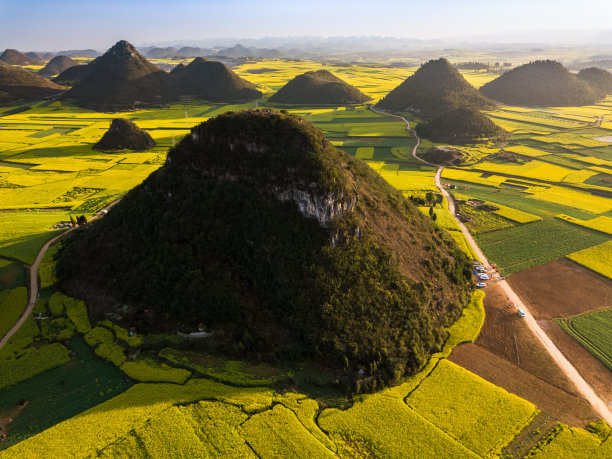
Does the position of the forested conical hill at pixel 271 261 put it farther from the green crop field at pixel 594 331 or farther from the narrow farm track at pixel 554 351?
the green crop field at pixel 594 331

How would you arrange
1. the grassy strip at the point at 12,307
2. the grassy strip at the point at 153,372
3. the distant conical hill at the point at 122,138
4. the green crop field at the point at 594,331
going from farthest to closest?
1. the distant conical hill at the point at 122,138
2. the grassy strip at the point at 12,307
3. the green crop field at the point at 594,331
4. the grassy strip at the point at 153,372

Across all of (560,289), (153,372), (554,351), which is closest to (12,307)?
(153,372)

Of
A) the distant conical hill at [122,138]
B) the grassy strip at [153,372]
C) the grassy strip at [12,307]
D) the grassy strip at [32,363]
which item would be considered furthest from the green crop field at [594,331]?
the distant conical hill at [122,138]

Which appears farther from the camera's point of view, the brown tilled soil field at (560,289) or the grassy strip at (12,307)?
the brown tilled soil field at (560,289)

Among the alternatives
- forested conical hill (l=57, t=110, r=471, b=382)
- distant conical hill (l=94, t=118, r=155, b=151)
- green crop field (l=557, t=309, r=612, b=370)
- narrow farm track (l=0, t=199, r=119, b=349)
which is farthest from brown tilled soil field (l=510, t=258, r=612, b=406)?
distant conical hill (l=94, t=118, r=155, b=151)

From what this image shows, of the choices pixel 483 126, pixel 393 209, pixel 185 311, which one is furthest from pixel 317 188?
pixel 483 126

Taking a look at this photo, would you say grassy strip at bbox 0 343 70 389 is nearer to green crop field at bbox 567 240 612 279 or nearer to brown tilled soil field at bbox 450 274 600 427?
brown tilled soil field at bbox 450 274 600 427
